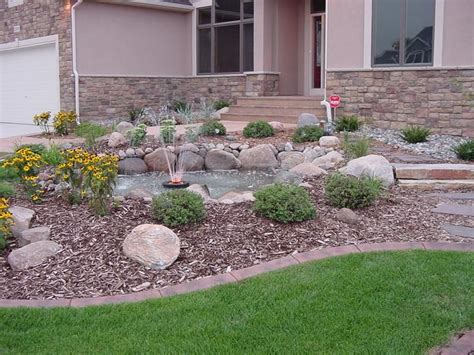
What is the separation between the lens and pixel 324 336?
135 inches

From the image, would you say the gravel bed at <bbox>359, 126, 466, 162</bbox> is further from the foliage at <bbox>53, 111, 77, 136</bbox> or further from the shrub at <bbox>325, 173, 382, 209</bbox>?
the foliage at <bbox>53, 111, 77, 136</bbox>

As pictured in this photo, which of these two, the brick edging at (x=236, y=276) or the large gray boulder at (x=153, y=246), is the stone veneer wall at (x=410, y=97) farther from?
the large gray boulder at (x=153, y=246)

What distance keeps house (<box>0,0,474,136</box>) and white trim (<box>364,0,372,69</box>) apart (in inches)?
0.8

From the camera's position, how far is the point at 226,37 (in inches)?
660

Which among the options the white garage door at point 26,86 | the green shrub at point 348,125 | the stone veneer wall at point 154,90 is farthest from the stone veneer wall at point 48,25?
the green shrub at point 348,125

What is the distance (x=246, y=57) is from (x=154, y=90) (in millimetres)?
2798

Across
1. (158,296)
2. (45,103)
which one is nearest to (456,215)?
(158,296)

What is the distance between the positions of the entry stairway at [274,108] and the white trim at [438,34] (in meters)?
2.68

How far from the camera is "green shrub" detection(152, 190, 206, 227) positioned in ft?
17.1

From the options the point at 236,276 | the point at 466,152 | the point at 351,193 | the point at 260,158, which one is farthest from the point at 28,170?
the point at 466,152

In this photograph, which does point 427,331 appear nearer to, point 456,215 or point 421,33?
point 456,215

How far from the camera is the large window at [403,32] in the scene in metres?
11.4

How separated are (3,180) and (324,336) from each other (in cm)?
517

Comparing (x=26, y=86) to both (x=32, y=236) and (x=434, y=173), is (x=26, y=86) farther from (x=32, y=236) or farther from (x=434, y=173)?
(x=32, y=236)
